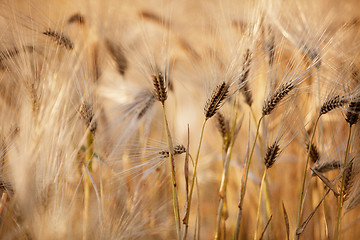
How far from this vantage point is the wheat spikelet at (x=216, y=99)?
0.55 meters

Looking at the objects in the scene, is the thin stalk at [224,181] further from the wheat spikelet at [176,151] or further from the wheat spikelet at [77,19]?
the wheat spikelet at [77,19]

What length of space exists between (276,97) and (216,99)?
0.38 feet

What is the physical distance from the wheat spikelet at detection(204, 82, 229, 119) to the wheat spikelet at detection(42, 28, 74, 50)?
0.38 m

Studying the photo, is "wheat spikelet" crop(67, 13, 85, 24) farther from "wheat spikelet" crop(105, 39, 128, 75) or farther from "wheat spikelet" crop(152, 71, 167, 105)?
"wheat spikelet" crop(152, 71, 167, 105)

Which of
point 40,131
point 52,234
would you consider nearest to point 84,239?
point 52,234

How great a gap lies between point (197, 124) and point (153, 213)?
51cm

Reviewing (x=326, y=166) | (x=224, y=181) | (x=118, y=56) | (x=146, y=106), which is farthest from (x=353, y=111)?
(x=118, y=56)

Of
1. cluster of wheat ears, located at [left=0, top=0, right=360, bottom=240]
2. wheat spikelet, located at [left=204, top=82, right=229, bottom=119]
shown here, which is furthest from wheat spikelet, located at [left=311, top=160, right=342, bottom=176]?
wheat spikelet, located at [left=204, top=82, right=229, bottom=119]

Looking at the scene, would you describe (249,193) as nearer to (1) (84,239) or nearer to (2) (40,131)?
(1) (84,239)

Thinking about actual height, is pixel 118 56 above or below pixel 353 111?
above

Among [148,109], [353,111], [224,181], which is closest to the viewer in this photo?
[353,111]

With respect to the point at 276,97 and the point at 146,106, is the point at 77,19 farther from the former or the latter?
the point at 276,97

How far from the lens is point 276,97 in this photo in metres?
0.57

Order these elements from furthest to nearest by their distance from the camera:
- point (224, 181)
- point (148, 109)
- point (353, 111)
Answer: point (148, 109)
point (224, 181)
point (353, 111)
